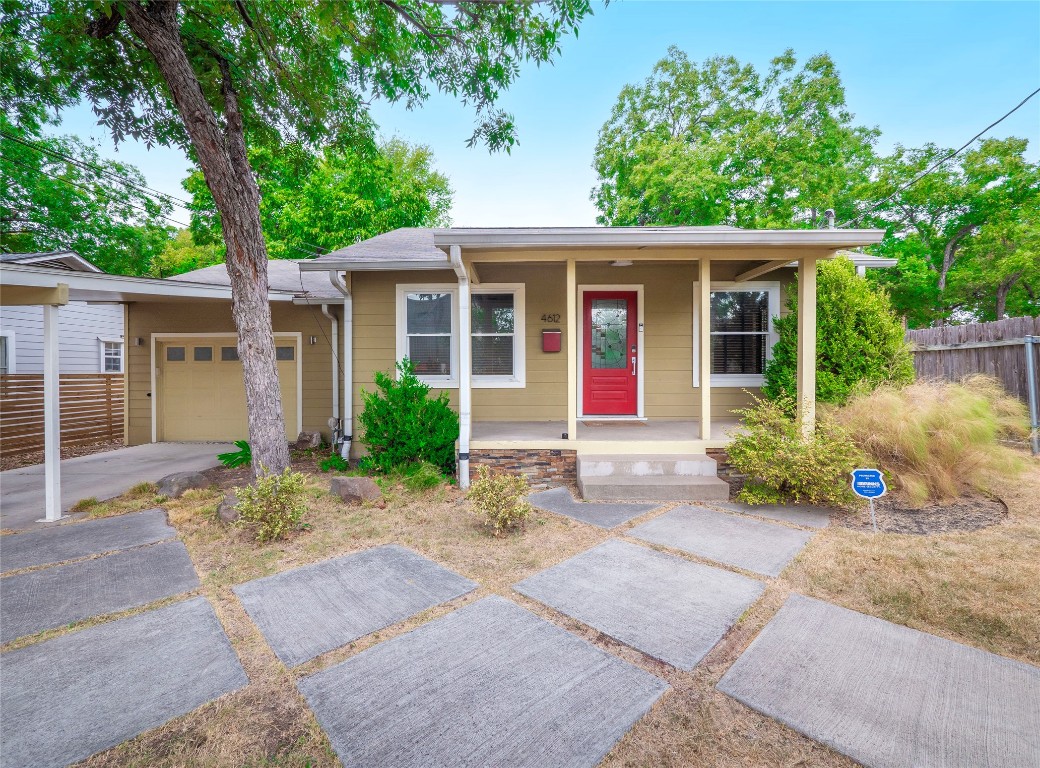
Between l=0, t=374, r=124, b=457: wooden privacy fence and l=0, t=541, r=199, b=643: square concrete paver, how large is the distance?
638 cm

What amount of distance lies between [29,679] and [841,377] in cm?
724

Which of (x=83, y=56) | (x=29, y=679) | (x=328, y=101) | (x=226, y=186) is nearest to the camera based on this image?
(x=29, y=679)

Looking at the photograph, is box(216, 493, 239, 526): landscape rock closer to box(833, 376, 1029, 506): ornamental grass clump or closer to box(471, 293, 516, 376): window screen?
box(471, 293, 516, 376): window screen

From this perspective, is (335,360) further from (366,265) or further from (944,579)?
(944,579)

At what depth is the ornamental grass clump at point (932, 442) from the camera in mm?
4336

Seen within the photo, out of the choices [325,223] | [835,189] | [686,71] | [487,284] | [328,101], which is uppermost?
[686,71]

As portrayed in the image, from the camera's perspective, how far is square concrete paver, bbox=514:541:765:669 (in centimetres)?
230

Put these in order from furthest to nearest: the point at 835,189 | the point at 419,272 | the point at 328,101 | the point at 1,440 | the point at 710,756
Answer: the point at 835,189
the point at 1,440
the point at 419,272
the point at 328,101
the point at 710,756

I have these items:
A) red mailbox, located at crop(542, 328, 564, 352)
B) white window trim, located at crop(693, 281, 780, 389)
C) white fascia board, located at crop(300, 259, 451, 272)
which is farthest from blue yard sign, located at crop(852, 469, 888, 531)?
white fascia board, located at crop(300, 259, 451, 272)

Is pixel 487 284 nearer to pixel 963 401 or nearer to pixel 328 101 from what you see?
pixel 328 101

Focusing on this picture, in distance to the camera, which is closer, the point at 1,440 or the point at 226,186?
the point at 226,186

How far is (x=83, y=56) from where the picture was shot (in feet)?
→ 17.1

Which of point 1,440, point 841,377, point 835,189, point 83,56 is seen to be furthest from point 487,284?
point 835,189

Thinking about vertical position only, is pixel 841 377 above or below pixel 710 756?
above
